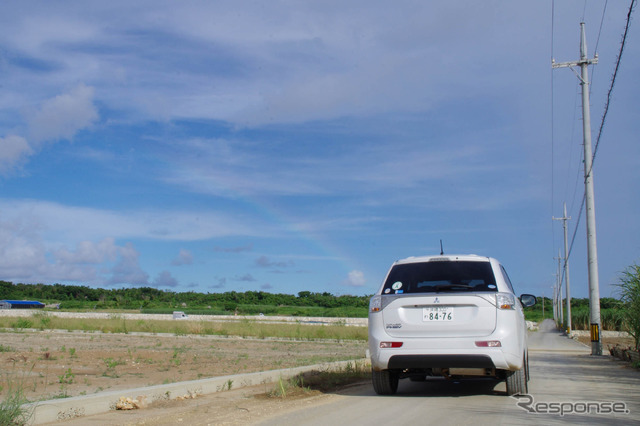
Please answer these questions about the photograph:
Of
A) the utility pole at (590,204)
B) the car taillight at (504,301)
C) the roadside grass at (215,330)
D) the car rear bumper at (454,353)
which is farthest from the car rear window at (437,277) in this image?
the roadside grass at (215,330)

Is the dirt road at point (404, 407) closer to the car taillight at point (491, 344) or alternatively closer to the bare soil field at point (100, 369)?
the car taillight at point (491, 344)

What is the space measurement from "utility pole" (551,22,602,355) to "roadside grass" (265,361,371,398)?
461 inches

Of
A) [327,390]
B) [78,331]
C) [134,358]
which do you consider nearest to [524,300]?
[327,390]

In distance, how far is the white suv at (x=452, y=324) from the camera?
311 inches

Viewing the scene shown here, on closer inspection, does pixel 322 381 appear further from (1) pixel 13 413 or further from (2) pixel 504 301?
(1) pixel 13 413

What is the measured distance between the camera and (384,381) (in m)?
9.05

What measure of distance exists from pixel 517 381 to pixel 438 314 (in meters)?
1.68

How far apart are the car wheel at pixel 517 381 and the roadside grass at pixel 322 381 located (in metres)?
3.01

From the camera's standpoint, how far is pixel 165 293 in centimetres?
13512

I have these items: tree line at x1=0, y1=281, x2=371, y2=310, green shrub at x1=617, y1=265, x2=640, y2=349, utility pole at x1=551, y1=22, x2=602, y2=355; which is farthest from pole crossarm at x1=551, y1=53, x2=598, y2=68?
tree line at x1=0, y1=281, x2=371, y2=310

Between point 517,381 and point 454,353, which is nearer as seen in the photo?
point 454,353

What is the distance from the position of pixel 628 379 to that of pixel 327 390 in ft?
20.5

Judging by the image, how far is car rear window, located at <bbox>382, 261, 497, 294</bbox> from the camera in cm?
850

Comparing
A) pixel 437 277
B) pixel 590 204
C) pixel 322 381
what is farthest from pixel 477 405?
pixel 590 204
